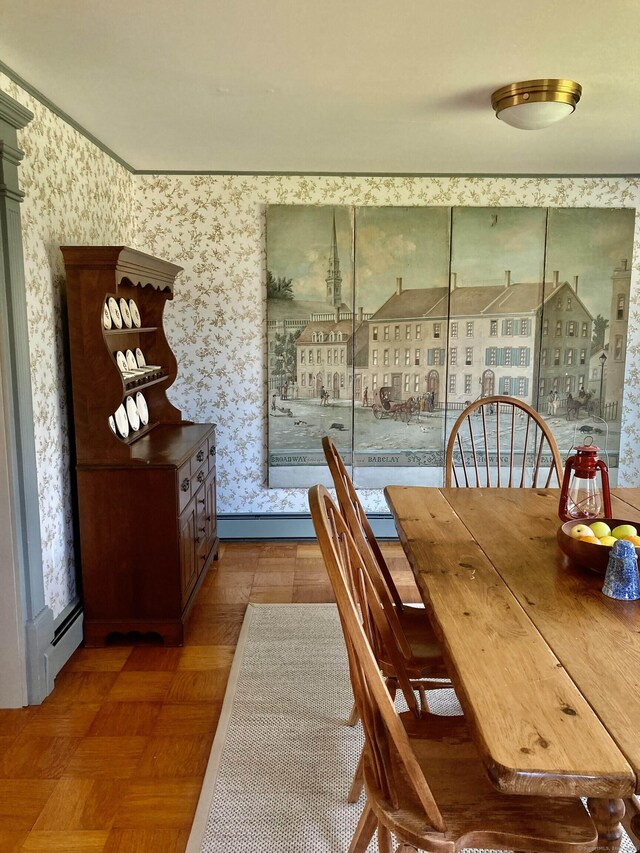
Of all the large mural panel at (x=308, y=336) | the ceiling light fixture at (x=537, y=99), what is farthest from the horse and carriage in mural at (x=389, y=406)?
the ceiling light fixture at (x=537, y=99)

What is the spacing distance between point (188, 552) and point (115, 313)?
1.22 m

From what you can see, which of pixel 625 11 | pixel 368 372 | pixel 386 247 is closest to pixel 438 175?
pixel 386 247

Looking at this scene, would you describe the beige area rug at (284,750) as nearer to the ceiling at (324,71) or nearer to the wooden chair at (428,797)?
the wooden chair at (428,797)

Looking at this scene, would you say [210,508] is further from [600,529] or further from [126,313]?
[600,529]

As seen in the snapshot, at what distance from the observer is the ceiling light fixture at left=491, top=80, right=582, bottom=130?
249cm

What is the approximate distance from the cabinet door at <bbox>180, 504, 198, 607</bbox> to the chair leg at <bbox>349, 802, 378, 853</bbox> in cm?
154

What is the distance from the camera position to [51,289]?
2.74 metres

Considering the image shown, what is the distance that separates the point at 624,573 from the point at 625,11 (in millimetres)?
1619

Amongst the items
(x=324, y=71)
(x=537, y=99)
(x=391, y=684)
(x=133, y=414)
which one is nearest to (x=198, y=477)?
(x=133, y=414)

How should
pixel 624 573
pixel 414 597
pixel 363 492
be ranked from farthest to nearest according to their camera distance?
pixel 363 492
pixel 414 597
pixel 624 573

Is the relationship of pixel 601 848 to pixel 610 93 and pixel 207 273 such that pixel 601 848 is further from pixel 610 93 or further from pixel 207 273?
pixel 207 273

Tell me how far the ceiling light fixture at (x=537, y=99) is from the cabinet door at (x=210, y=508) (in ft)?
7.73

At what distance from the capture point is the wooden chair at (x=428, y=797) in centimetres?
123

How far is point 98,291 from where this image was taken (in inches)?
108
